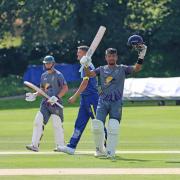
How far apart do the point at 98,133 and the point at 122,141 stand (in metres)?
3.70

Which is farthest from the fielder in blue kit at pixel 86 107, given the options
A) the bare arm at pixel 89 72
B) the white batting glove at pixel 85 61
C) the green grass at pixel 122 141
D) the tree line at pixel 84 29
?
the tree line at pixel 84 29

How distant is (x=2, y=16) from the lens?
57.2 metres

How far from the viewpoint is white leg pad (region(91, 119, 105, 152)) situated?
1487cm

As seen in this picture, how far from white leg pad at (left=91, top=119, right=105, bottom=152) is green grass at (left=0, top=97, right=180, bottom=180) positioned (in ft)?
0.83

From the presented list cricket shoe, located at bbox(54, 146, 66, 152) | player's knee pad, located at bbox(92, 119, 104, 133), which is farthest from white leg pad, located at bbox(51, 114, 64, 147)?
player's knee pad, located at bbox(92, 119, 104, 133)

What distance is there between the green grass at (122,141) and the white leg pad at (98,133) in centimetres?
25

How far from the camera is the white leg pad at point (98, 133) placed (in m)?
14.9

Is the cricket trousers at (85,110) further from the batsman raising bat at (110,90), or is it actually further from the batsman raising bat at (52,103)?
the batsman raising bat at (110,90)

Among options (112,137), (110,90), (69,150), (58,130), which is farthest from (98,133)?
(58,130)

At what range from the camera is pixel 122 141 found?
1861cm

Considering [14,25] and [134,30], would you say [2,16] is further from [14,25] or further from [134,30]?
[134,30]

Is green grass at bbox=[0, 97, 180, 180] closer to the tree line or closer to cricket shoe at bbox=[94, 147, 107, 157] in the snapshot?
cricket shoe at bbox=[94, 147, 107, 157]

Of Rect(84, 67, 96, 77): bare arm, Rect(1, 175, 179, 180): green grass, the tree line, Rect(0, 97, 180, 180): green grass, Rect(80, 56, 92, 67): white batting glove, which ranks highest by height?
the tree line

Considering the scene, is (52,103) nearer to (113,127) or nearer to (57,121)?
(57,121)
